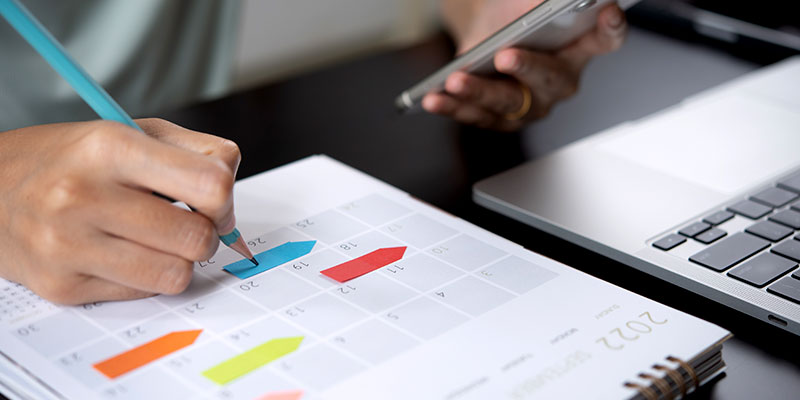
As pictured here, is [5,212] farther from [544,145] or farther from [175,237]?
[544,145]

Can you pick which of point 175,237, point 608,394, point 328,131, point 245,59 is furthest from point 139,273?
point 245,59

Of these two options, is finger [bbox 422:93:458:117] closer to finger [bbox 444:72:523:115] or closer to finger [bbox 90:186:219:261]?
finger [bbox 444:72:523:115]

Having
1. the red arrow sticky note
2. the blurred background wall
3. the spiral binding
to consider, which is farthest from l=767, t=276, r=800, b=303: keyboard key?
the blurred background wall

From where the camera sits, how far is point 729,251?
59 centimetres

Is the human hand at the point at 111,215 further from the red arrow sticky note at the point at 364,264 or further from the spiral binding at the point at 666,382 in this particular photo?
the spiral binding at the point at 666,382

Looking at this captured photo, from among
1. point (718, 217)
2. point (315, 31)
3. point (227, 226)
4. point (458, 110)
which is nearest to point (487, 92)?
point (458, 110)

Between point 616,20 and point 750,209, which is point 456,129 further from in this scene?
point 750,209

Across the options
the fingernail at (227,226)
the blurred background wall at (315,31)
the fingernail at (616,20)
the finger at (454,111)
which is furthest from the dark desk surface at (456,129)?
the blurred background wall at (315,31)

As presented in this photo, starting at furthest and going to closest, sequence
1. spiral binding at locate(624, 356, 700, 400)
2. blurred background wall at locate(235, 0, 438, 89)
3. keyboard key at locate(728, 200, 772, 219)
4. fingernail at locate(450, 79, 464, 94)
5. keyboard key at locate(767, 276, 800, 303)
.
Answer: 1. blurred background wall at locate(235, 0, 438, 89)
2. fingernail at locate(450, 79, 464, 94)
3. keyboard key at locate(728, 200, 772, 219)
4. keyboard key at locate(767, 276, 800, 303)
5. spiral binding at locate(624, 356, 700, 400)

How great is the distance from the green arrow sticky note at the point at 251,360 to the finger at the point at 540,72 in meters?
0.42

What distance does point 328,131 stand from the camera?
84 cm

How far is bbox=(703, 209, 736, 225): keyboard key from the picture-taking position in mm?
628

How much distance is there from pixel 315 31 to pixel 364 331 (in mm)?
2115

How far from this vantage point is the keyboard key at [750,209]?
0.64 m
